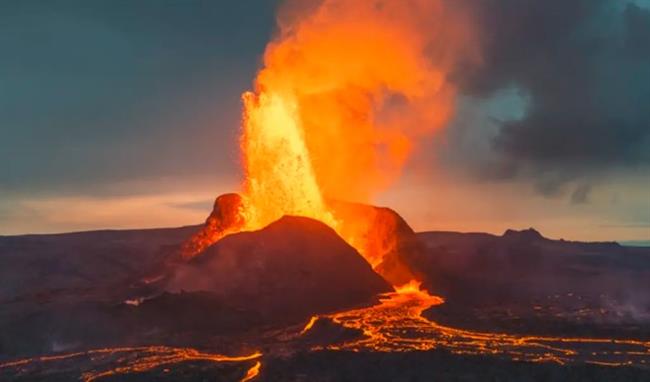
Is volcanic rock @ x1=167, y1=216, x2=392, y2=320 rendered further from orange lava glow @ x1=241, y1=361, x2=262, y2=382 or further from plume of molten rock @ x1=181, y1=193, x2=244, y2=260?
orange lava glow @ x1=241, y1=361, x2=262, y2=382

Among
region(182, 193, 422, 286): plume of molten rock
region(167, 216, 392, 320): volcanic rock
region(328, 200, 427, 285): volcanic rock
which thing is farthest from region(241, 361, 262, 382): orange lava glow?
region(328, 200, 427, 285): volcanic rock

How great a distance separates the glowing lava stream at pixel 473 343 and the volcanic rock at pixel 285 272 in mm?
5539

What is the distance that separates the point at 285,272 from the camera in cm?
6212

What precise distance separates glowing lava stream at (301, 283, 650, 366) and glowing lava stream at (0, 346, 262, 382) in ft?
20.8

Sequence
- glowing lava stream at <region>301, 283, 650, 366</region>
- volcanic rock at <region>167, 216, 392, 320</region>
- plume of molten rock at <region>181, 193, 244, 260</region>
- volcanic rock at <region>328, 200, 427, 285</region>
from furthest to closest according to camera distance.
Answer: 1. plume of molten rock at <region>181, 193, 244, 260</region>
2. volcanic rock at <region>328, 200, 427, 285</region>
3. volcanic rock at <region>167, 216, 392, 320</region>
4. glowing lava stream at <region>301, 283, 650, 366</region>

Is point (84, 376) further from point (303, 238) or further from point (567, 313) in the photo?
point (567, 313)

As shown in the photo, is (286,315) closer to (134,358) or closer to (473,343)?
(134,358)

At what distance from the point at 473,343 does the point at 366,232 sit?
3501 cm

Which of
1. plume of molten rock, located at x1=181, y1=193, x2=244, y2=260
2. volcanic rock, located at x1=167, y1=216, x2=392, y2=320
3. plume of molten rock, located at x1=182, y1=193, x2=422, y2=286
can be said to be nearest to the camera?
volcanic rock, located at x1=167, y1=216, x2=392, y2=320

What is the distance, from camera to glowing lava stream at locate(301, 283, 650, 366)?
39594 mm

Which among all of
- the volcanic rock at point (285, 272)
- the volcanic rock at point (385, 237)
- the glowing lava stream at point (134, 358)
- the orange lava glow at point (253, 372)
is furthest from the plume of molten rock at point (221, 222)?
the orange lava glow at point (253, 372)

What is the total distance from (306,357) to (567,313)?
28.3 metres

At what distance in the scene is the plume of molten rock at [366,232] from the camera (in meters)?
73.6

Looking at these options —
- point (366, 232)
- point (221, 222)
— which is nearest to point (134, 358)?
point (221, 222)
